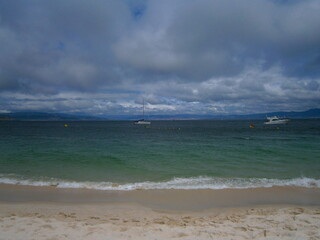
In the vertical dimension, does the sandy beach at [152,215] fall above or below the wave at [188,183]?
above

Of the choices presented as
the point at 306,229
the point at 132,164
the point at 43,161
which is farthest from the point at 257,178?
the point at 43,161

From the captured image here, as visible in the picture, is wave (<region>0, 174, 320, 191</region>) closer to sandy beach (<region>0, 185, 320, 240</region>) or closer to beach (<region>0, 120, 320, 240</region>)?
beach (<region>0, 120, 320, 240</region>)

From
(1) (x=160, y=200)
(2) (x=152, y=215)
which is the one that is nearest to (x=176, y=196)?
(1) (x=160, y=200)

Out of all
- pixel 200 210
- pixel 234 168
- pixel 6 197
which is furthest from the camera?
pixel 234 168

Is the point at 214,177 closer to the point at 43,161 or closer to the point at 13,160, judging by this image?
the point at 43,161

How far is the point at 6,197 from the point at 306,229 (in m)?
13.1

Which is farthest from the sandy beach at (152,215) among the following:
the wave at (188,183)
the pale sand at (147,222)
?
the wave at (188,183)

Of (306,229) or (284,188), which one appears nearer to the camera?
(306,229)

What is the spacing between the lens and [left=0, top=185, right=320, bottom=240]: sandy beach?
20.4 feet

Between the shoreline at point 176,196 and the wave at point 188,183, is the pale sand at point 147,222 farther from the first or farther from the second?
the wave at point 188,183

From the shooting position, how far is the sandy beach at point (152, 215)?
20.4ft

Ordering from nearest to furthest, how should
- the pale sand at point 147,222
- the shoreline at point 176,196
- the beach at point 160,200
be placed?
the pale sand at point 147,222 < the beach at point 160,200 < the shoreline at point 176,196

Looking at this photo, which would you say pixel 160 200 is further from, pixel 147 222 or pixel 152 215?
pixel 147 222

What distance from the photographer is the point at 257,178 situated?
13.3m
